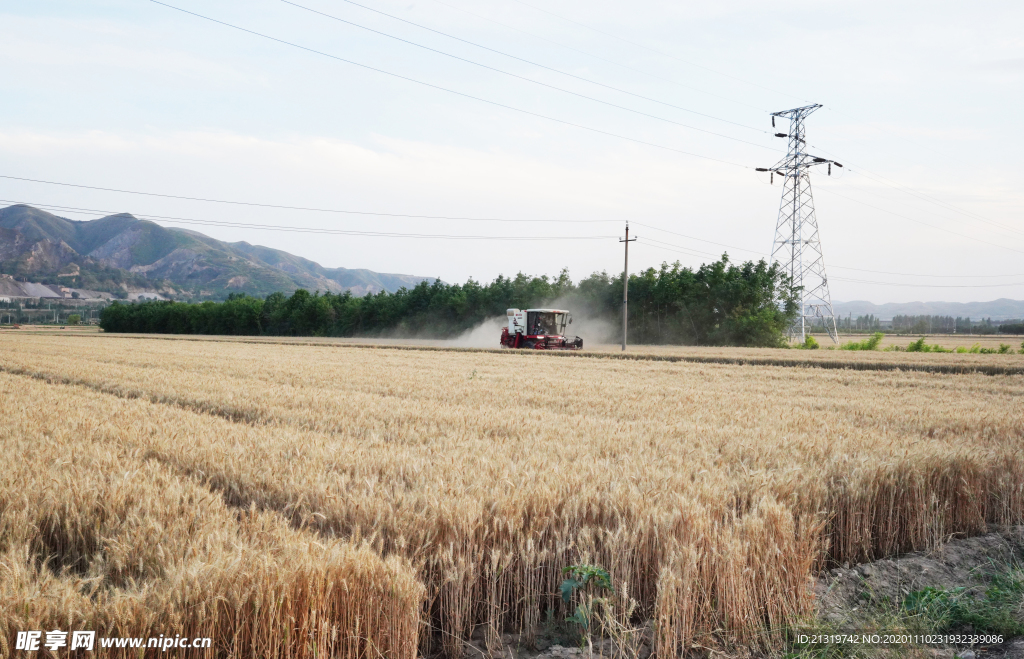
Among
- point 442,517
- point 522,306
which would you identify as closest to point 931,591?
point 442,517

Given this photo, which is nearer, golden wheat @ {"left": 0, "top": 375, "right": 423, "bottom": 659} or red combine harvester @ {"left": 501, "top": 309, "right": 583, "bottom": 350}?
golden wheat @ {"left": 0, "top": 375, "right": 423, "bottom": 659}

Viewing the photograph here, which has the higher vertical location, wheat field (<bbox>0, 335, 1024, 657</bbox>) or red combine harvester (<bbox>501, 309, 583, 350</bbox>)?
red combine harvester (<bbox>501, 309, 583, 350</bbox>)

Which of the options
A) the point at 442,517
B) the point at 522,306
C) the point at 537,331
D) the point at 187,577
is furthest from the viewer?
the point at 522,306

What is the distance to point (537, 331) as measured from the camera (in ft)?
142

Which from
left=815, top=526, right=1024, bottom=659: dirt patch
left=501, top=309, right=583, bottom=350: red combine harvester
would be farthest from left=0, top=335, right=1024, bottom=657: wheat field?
left=501, top=309, right=583, bottom=350: red combine harvester

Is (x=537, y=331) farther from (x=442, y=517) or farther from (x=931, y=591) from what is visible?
(x=442, y=517)

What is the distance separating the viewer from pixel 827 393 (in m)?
15.5

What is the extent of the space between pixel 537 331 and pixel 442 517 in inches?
1555

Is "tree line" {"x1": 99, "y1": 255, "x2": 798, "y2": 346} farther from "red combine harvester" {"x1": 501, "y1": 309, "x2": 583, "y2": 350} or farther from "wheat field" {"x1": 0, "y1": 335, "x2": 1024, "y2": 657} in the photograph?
"wheat field" {"x1": 0, "y1": 335, "x2": 1024, "y2": 657}

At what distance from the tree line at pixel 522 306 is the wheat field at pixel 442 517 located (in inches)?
2296

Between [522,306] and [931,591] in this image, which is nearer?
[931,591]

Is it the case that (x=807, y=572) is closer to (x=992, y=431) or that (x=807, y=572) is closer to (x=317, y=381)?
(x=992, y=431)

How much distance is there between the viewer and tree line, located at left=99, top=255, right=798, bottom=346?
6488 centimetres

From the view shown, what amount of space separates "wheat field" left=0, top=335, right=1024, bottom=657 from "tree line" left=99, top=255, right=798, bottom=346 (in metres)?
58.3
